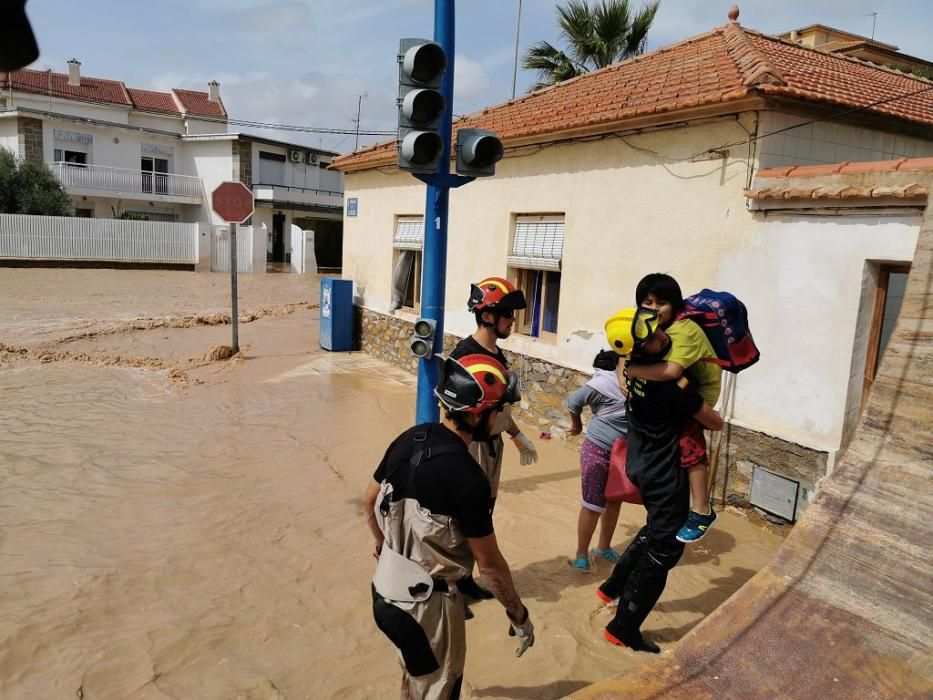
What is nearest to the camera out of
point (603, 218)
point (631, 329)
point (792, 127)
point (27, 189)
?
point (631, 329)

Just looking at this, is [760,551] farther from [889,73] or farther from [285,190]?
[285,190]

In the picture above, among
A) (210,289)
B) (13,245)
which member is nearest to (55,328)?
(210,289)

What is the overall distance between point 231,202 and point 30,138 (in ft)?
76.6

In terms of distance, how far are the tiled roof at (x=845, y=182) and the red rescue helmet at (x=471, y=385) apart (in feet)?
12.2

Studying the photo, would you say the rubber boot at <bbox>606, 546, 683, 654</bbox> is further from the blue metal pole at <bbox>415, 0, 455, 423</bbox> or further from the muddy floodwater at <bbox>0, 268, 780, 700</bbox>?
the blue metal pole at <bbox>415, 0, 455, 423</bbox>

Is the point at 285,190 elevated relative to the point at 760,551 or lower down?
elevated

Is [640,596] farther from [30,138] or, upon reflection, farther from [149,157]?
[149,157]

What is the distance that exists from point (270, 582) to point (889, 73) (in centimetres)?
1007

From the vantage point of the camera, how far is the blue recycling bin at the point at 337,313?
13.3 m

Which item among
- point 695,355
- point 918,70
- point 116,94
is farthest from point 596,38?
point 116,94

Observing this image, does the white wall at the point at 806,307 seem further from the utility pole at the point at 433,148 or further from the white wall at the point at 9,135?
the white wall at the point at 9,135

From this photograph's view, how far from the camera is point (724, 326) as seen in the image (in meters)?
3.53

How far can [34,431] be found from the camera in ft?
27.0

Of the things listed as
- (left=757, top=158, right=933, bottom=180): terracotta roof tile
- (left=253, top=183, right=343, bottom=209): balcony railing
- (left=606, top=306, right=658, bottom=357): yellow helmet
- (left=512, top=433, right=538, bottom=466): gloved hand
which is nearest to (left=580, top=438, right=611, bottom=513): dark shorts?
(left=512, top=433, right=538, bottom=466): gloved hand
